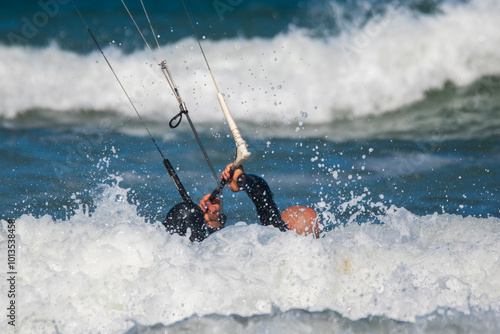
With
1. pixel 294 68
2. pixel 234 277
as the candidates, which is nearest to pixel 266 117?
pixel 294 68

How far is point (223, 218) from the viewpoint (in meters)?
5.05

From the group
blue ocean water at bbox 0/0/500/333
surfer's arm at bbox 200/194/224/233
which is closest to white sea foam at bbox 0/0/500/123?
blue ocean water at bbox 0/0/500/333

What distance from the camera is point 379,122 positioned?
939 centimetres

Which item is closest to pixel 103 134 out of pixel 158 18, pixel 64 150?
pixel 64 150

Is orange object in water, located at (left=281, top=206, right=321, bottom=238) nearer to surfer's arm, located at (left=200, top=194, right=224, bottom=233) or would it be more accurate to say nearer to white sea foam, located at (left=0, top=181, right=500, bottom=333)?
white sea foam, located at (left=0, top=181, right=500, bottom=333)

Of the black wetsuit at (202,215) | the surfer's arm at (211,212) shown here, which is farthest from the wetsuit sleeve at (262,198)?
the surfer's arm at (211,212)

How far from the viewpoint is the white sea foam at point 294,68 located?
28.3 ft

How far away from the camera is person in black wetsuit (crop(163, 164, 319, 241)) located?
4793mm

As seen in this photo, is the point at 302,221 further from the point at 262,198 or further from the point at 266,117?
the point at 266,117

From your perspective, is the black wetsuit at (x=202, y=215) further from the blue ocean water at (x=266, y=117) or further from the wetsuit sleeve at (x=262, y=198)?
the blue ocean water at (x=266, y=117)

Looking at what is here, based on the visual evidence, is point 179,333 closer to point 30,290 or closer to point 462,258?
point 30,290

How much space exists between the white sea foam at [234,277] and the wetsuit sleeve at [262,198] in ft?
0.79

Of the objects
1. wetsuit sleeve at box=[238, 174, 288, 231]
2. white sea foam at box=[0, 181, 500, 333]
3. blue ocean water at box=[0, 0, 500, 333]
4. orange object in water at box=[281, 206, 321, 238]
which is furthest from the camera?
blue ocean water at box=[0, 0, 500, 333]

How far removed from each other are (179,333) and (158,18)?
611 centimetres
